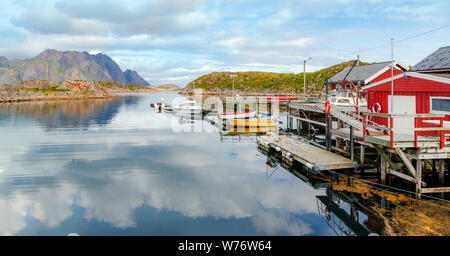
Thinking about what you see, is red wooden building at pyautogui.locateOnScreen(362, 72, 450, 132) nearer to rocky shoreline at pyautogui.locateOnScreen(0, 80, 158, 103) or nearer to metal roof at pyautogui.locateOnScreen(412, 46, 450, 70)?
metal roof at pyautogui.locateOnScreen(412, 46, 450, 70)

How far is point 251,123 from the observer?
44.2m

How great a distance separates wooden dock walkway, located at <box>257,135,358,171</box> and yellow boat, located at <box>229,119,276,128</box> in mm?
10778

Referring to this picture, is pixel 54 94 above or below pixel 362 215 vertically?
above

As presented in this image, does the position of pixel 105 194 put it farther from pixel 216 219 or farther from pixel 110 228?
pixel 216 219

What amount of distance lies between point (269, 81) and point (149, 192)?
14217 centimetres

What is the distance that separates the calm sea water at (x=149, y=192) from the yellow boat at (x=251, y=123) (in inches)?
372

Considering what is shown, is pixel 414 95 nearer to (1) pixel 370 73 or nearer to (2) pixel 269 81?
(1) pixel 370 73

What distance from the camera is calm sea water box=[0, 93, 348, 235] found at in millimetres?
14742

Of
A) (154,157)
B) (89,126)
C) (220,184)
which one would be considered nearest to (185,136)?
(154,157)

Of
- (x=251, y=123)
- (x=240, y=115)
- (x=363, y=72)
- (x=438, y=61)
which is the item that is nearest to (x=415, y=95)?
(x=438, y=61)

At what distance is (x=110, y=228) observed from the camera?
1445cm

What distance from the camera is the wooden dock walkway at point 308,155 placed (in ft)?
66.5

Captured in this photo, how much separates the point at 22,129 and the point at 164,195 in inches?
1459

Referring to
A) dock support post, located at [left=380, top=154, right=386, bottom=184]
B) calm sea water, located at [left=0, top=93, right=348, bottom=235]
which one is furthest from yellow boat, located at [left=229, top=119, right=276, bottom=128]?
dock support post, located at [left=380, top=154, right=386, bottom=184]
